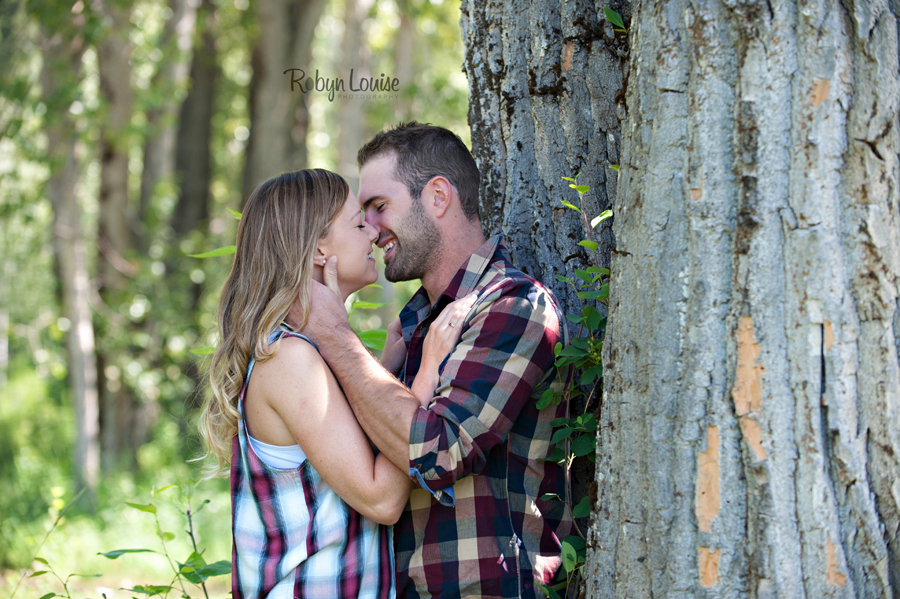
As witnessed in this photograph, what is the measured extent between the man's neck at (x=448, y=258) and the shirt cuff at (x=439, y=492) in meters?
0.94

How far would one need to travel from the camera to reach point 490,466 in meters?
2.17

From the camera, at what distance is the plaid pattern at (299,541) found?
2.13 m

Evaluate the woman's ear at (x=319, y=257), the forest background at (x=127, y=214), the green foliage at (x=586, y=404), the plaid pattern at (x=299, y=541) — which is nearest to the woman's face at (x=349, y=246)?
Answer: the woman's ear at (x=319, y=257)

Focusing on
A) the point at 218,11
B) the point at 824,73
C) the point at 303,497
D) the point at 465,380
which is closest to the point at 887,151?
the point at 824,73

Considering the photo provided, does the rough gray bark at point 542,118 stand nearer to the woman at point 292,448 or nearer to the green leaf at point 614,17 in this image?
the green leaf at point 614,17

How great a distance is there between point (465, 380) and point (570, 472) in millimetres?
559

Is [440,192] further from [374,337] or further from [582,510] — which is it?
[582,510]

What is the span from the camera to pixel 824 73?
1470 millimetres

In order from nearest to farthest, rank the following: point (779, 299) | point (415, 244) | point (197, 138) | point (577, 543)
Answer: point (779, 299)
point (577, 543)
point (415, 244)
point (197, 138)

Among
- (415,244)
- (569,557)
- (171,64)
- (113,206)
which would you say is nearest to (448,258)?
(415,244)

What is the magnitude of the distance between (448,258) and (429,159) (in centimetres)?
41

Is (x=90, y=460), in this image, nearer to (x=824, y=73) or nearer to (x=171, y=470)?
(x=171, y=470)

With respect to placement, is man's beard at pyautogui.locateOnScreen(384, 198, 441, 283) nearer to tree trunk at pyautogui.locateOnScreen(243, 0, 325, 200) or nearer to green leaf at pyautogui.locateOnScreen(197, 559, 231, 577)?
green leaf at pyautogui.locateOnScreen(197, 559, 231, 577)

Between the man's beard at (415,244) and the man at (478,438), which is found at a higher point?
the man's beard at (415,244)
